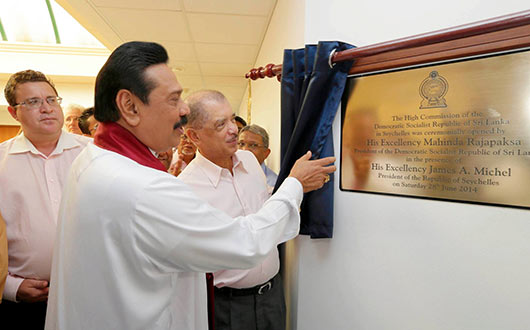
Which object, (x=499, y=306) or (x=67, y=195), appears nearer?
(x=499, y=306)

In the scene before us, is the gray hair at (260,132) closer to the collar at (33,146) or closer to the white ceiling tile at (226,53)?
the collar at (33,146)

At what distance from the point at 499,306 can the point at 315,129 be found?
814 mm

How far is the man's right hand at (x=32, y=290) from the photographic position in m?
1.50

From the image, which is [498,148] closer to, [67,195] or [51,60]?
[67,195]

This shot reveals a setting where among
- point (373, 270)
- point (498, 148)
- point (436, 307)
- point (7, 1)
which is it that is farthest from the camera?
point (7, 1)

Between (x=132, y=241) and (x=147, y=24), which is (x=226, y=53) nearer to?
(x=147, y=24)

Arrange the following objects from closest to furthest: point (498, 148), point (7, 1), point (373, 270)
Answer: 1. point (498, 148)
2. point (373, 270)
3. point (7, 1)

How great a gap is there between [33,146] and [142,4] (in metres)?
1.70

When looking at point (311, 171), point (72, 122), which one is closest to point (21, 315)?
point (311, 171)

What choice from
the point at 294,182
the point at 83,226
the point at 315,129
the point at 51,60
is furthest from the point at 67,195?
the point at 51,60

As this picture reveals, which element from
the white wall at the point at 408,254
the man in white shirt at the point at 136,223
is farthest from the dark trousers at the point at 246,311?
the man in white shirt at the point at 136,223

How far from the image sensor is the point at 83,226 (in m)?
1.01

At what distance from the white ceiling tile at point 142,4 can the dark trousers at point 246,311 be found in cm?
230

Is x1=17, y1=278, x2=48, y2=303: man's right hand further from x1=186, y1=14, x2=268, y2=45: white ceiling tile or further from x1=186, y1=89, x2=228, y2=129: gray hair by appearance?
x1=186, y1=14, x2=268, y2=45: white ceiling tile
